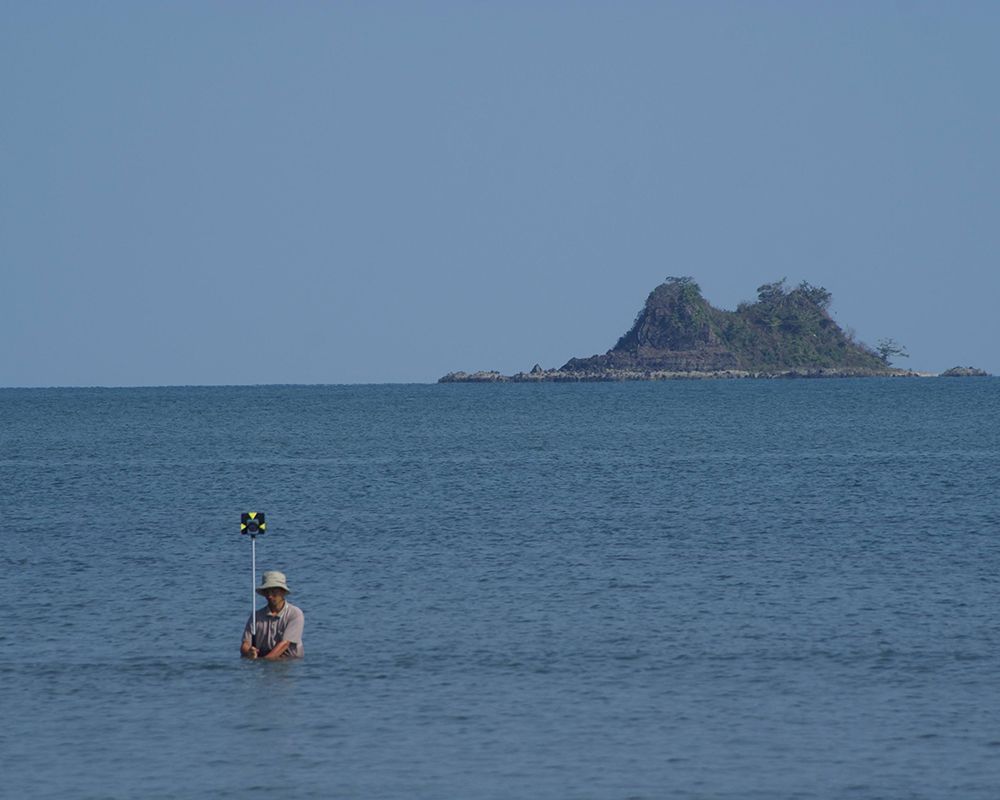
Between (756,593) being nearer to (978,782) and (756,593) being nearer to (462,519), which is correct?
(978,782)

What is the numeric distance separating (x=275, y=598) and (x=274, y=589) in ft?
0.74

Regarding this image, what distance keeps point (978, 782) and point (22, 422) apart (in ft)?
364

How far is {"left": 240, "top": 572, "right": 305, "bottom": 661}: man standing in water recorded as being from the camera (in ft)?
63.7

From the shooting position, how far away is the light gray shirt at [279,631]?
19.5 meters

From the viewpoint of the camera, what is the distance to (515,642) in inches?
812

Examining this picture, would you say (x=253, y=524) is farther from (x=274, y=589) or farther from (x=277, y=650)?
(x=277, y=650)

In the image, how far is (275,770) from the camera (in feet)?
48.3

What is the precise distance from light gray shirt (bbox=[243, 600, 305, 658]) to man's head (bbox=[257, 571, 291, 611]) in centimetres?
11

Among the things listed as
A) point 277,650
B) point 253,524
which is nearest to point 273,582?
point 277,650

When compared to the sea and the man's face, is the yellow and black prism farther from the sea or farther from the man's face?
the sea

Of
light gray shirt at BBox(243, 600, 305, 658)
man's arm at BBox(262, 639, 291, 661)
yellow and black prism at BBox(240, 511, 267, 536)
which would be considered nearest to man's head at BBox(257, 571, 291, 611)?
light gray shirt at BBox(243, 600, 305, 658)

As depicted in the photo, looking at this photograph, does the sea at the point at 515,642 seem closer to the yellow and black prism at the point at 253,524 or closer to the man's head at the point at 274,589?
the man's head at the point at 274,589

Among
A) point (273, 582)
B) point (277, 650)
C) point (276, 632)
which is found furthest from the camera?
point (276, 632)

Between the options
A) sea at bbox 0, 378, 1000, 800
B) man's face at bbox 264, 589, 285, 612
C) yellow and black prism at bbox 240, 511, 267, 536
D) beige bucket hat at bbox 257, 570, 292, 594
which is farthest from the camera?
yellow and black prism at bbox 240, 511, 267, 536
